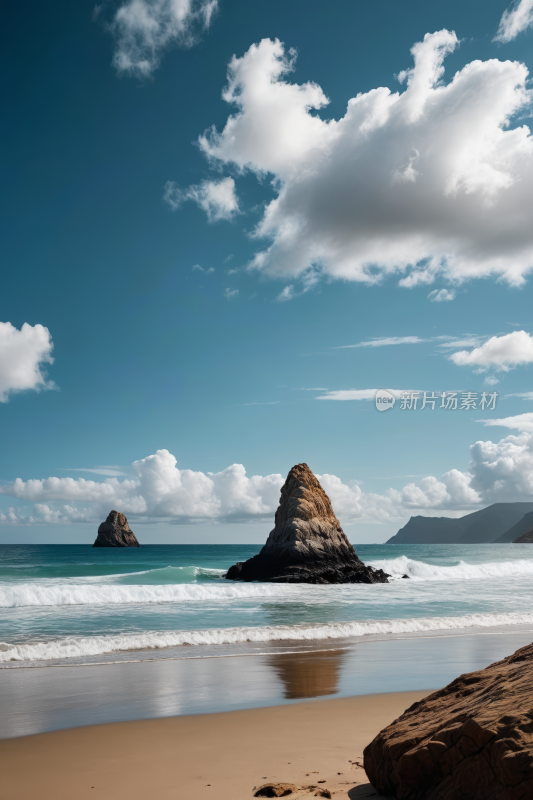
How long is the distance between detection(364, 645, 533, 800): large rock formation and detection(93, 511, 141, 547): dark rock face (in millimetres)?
136937

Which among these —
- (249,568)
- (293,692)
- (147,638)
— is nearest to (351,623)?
(147,638)

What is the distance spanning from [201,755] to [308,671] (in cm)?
456

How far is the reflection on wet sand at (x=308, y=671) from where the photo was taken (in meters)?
8.20

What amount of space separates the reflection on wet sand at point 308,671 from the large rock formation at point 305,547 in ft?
76.4

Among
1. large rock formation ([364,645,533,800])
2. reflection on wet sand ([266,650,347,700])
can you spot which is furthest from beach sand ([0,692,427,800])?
reflection on wet sand ([266,650,347,700])

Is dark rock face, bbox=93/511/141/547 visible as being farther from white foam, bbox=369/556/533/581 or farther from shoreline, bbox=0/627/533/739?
shoreline, bbox=0/627/533/739

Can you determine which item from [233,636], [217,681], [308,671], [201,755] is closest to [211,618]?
[233,636]

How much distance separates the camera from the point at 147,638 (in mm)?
13000

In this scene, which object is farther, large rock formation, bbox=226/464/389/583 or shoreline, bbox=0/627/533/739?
large rock formation, bbox=226/464/389/583

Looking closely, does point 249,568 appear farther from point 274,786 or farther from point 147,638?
point 274,786

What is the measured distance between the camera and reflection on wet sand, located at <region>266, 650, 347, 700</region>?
8202 millimetres

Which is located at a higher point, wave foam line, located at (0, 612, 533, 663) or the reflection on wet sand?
the reflection on wet sand

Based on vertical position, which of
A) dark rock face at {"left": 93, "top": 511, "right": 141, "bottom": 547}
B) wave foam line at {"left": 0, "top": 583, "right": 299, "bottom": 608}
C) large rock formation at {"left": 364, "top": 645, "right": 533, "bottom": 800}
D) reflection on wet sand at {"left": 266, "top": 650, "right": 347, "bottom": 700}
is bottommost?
dark rock face at {"left": 93, "top": 511, "right": 141, "bottom": 547}

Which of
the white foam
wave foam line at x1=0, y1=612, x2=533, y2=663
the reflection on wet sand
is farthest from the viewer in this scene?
the white foam
